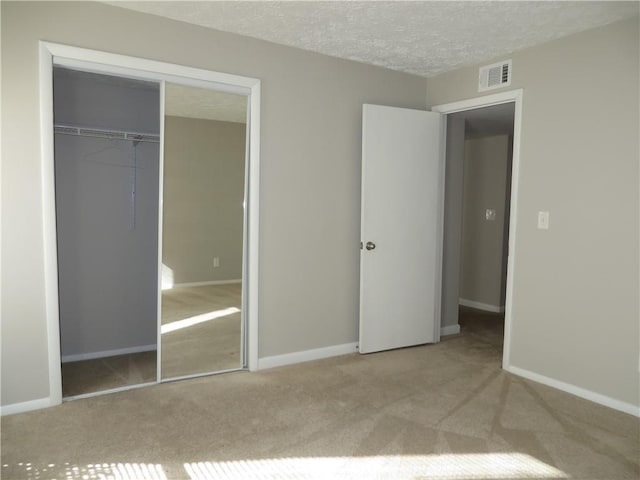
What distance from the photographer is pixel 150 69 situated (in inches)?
119

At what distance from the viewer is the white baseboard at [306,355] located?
3.61 meters

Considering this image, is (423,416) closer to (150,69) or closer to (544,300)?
(544,300)

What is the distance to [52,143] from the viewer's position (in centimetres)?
275

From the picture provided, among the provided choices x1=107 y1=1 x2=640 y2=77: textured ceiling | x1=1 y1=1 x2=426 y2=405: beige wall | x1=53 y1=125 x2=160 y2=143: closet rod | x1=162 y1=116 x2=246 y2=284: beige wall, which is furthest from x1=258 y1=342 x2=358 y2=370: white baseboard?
x1=107 y1=1 x2=640 y2=77: textured ceiling

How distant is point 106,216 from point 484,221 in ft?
14.4

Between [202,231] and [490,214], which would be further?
[490,214]

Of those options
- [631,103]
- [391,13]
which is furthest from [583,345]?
[391,13]

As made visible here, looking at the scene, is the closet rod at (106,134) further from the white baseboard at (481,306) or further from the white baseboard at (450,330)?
the white baseboard at (481,306)

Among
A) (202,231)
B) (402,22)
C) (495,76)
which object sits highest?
(402,22)

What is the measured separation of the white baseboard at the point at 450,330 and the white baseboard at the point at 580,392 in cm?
104

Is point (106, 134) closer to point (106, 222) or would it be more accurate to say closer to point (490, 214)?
point (106, 222)

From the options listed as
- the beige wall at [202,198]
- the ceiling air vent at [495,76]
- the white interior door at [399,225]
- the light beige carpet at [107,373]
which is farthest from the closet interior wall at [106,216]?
the ceiling air vent at [495,76]

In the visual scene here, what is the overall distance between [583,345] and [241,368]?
2.36 meters

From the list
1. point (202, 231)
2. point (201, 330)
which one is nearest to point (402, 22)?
point (202, 231)
